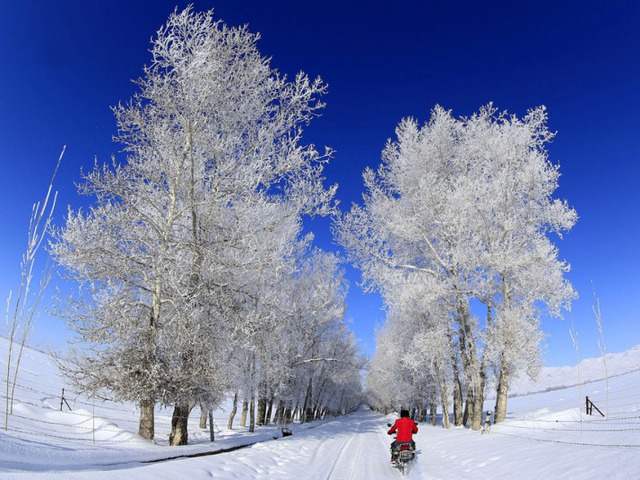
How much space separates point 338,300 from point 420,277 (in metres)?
13.9

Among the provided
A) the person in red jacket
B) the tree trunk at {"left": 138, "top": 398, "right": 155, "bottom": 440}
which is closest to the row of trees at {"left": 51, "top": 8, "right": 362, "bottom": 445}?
the tree trunk at {"left": 138, "top": 398, "right": 155, "bottom": 440}

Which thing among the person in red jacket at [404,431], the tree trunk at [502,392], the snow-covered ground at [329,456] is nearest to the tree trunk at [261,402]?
the snow-covered ground at [329,456]

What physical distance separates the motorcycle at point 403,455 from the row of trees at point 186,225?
4.47 m

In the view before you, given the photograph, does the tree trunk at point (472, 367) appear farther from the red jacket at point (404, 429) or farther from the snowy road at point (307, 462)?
the red jacket at point (404, 429)

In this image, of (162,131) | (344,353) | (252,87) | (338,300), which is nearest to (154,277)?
(162,131)

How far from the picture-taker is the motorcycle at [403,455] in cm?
915

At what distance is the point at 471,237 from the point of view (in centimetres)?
1570

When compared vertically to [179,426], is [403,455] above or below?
below

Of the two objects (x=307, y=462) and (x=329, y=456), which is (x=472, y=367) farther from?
(x=307, y=462)

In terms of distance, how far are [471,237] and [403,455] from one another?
9410 mm

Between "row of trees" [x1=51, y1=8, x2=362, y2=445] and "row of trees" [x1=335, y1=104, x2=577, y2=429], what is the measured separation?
6.66 metres

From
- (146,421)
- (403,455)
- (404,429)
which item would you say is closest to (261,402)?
(146,421)

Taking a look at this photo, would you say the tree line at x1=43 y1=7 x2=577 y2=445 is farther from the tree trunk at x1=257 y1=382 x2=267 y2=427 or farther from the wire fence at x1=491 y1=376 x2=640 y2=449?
the tree trunk at x1=257 y1=382 x2=267 y2=427

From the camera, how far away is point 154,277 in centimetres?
1000
